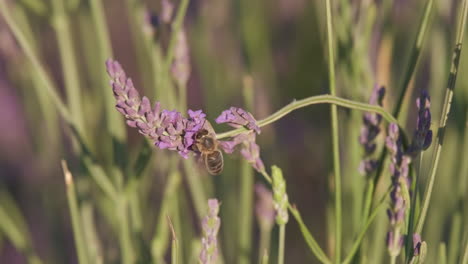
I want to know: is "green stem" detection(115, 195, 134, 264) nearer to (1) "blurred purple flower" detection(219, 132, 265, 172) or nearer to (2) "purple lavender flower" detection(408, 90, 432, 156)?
(1) "blurred purple flower" detection(219, 132, 265, 172)

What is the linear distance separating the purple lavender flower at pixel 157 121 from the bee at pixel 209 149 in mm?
34

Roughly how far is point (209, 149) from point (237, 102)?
116 cm

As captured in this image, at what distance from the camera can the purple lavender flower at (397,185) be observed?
62 centimetres

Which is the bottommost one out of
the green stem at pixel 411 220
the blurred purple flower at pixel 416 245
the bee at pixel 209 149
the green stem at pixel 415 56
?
the blurred purple flower at pixel 416 245

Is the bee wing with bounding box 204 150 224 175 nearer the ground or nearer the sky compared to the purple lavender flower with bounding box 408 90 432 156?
nearer the ground

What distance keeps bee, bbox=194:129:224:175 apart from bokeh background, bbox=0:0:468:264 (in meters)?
0.26

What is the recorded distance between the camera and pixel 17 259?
196cm

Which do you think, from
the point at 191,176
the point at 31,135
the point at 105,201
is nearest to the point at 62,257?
the point at 105,201

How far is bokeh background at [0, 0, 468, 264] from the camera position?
964 mm

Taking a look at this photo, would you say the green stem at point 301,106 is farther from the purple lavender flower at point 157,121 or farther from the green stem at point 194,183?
the green stem at point 194,183

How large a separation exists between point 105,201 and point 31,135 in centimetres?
47

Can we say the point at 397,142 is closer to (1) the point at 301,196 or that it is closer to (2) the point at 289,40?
(1) the point at 301,196

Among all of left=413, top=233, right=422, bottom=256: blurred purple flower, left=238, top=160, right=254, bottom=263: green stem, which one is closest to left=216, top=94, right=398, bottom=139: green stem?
left=413, top=233, right=422, bottom=256: blurred purple flower

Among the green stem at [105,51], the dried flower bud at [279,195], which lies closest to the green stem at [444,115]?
the dried flower bud at [279,195]
